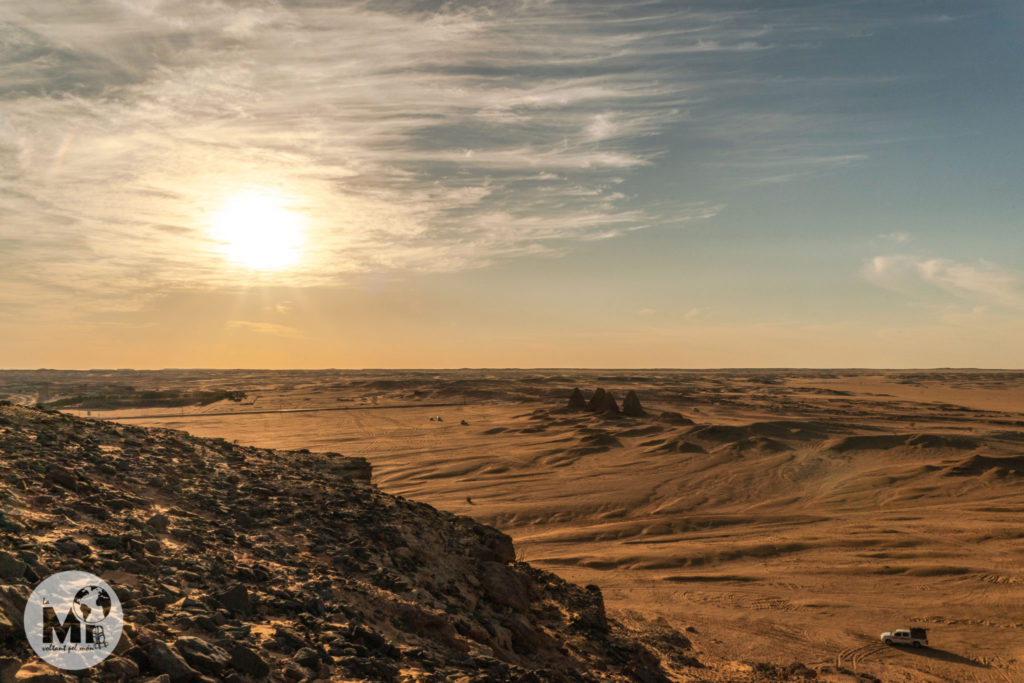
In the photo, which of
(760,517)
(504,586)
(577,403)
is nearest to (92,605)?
(504,586)

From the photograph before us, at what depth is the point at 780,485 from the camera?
37656 mm

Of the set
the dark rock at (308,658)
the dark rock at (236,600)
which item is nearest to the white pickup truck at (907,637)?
the dark rock at (308,658)

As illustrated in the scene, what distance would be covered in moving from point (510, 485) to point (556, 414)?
30395 mm

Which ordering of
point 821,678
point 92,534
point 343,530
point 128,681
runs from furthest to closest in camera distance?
point 821,678, point 343,530, point 92,534, point 128,681

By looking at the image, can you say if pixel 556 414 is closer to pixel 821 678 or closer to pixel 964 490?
pixel 964 490

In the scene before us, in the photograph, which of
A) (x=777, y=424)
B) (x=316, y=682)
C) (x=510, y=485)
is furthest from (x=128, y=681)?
(x=777, y=424)

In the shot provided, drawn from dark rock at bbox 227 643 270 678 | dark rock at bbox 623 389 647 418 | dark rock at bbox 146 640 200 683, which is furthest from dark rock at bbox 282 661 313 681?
dark rock at bbox 623 389 647 418

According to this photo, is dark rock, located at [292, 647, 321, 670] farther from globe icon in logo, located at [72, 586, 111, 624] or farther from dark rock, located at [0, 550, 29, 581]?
dark rock, located at [0, 550, 29, 581]

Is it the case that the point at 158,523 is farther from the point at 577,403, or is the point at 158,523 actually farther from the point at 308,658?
the point at 577,403

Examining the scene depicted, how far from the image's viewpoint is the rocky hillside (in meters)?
6.93

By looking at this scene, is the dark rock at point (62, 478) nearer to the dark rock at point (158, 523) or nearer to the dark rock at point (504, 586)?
the dark rock at point (158, 523)

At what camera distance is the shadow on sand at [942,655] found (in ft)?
53.8
